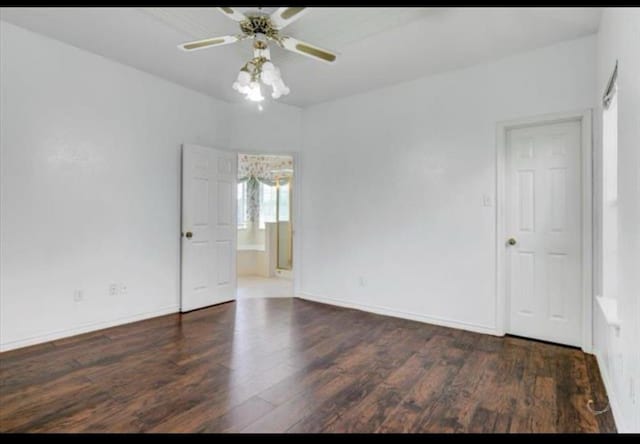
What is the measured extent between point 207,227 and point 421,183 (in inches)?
104

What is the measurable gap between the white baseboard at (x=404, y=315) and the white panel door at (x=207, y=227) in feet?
3.76

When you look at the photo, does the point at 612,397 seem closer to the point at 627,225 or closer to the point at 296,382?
the point at 627,225

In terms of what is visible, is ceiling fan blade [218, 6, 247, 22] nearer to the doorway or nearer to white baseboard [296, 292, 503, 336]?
white baseboard [296, 292, 503, 336]

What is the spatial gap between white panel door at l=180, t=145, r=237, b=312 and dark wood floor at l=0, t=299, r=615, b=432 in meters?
0.78

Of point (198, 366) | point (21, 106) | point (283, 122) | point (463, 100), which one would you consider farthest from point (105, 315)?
point (463, 100)

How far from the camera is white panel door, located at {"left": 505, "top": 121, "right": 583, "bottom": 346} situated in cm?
298

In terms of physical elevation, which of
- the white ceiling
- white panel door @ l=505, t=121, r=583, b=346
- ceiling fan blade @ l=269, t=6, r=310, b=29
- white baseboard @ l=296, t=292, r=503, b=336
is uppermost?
the white ceiling

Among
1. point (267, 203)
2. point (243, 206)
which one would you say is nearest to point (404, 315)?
point (267, 203)

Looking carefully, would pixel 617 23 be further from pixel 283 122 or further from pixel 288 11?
pixel 283 122

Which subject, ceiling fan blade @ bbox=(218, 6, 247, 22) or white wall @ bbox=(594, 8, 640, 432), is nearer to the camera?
white wall @ bbox=(594, 8, 640, 432)

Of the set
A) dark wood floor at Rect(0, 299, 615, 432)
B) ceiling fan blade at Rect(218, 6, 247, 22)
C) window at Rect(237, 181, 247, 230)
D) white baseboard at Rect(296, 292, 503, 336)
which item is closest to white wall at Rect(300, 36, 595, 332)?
white baseboard at Rect(296, 292, 503, 336)

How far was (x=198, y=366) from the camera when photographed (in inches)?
101

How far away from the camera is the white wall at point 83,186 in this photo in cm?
287

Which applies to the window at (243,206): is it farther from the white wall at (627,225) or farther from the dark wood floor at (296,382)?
the white wall at (627,225)
